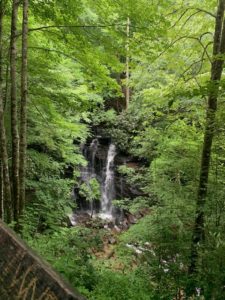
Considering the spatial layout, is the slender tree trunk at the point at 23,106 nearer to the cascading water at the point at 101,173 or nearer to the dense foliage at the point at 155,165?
the dense foliage at the point at 155,165

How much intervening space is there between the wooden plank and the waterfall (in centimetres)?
1306

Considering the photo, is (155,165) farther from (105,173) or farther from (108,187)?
(105,173)

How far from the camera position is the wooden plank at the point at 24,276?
0.98 m

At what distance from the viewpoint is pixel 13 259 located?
1128 mm

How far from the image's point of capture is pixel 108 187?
49.8 ft

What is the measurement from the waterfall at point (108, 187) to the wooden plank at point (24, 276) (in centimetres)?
1306

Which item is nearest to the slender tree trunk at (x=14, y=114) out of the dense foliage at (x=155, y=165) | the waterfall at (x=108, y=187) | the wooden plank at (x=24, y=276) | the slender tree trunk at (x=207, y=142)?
the dense foliage at (x=155, y=165)

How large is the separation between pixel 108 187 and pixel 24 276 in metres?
14.2

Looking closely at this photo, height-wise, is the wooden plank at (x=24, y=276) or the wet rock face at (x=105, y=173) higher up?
the wooden plank at (x=24, y=276)

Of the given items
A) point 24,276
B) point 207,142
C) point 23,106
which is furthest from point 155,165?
point 24,276

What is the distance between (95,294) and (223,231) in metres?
1.84

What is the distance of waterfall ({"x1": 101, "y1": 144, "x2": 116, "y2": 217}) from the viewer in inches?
564

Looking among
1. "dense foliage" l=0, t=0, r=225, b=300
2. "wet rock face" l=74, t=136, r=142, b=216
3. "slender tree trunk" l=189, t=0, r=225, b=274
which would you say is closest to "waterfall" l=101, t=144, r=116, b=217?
"wet rock face" l=74, t=136, r=142, b=216

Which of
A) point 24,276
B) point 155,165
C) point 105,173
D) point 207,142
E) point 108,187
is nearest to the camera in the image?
point 24,276
